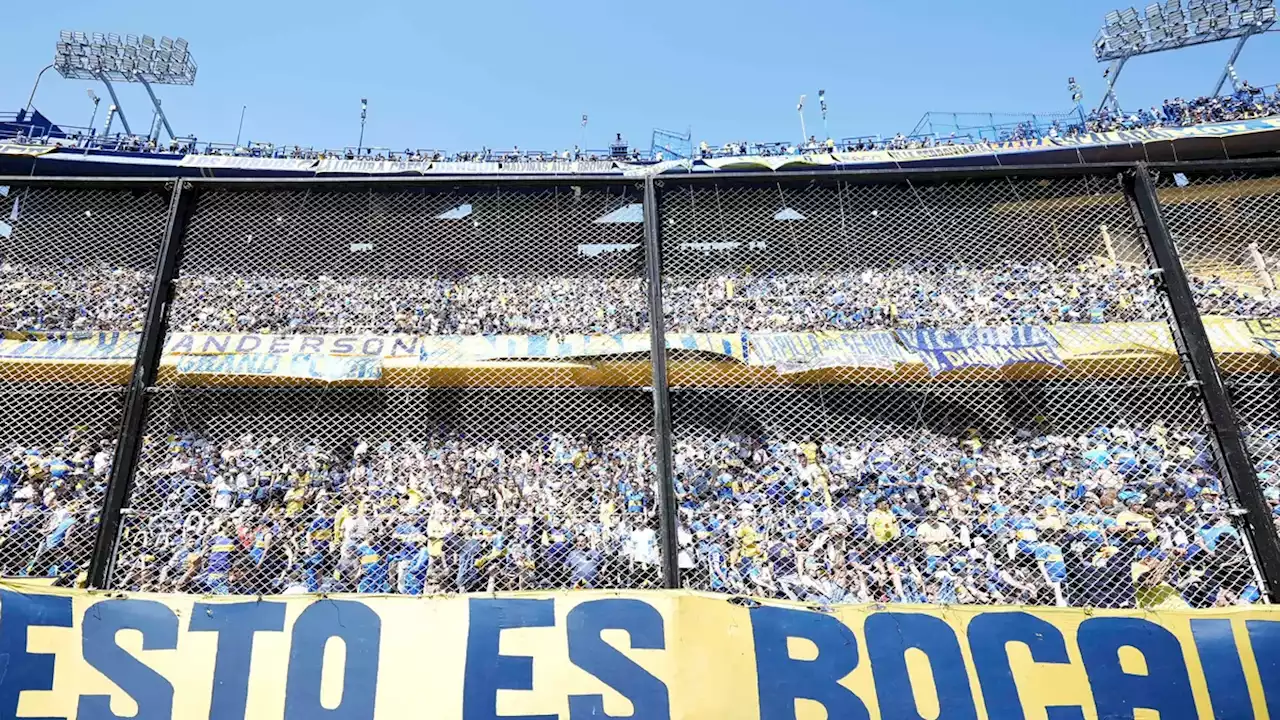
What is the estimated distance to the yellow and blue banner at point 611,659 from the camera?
2.12m

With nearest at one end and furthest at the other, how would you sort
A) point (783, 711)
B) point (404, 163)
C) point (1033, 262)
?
1. point (783, 711)
2. point (1033, 262)
3. point (404, 163)

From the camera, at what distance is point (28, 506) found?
297 inches

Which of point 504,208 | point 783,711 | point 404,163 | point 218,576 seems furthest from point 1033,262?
point 404,163

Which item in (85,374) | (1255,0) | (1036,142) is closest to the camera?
(85,374)

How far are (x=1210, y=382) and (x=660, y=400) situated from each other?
2.10 m

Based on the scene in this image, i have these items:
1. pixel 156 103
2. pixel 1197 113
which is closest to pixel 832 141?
pixel 1197 113

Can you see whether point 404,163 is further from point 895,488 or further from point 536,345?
point 895,488

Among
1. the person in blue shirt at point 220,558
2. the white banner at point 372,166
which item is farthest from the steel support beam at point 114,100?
the person in blue shirt at point 220,558

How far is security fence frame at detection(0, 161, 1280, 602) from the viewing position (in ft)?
7.61

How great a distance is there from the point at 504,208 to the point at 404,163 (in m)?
16.0

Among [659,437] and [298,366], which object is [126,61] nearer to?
[298,366]

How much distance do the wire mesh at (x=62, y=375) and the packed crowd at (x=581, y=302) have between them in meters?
0.06

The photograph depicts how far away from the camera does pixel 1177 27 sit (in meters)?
26.8

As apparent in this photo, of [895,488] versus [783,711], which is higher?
[895,488]
